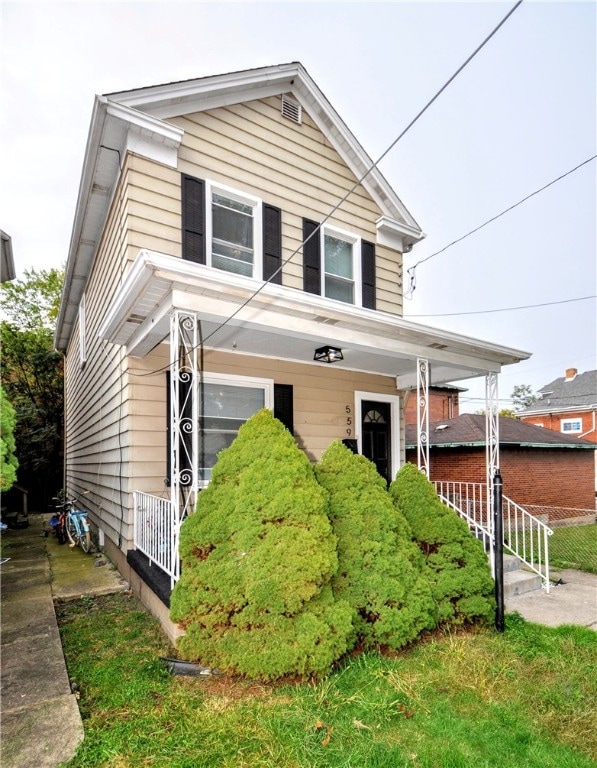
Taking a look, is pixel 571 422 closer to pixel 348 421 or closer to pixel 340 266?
pixel 348 421

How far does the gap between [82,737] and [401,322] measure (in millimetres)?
4618

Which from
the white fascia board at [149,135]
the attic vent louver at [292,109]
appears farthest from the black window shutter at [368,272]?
the white fascia board at [149,135]

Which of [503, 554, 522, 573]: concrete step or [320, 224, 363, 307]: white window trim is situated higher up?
[320, 224, 363, 307]: white window trim

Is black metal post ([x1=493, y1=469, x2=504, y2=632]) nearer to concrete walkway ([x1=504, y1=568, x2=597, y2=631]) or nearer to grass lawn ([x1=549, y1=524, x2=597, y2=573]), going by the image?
concrete walkway ([x1=504, y1=568, x2=597, y2=631])

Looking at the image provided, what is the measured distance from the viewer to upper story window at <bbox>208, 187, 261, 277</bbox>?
601 cm

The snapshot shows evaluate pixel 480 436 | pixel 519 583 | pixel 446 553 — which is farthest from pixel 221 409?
pixel 480 436

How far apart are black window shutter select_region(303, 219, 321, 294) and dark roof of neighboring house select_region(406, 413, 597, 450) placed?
7508 millimetres

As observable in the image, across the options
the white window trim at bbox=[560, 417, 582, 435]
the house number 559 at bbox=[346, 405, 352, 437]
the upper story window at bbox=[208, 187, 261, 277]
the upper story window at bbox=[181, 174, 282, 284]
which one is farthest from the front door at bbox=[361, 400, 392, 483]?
the white window trim at bbox=[560, 417, 582, 435]

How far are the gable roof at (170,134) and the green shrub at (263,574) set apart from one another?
10.0 feet

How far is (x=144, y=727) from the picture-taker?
255 centimetres

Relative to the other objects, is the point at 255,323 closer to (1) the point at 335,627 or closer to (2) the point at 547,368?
(1) the point at 335,627

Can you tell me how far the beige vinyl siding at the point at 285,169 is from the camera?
19.8 feet

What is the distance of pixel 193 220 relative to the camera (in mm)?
5688

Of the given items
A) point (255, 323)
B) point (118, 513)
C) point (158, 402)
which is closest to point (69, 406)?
point (118, 513)
